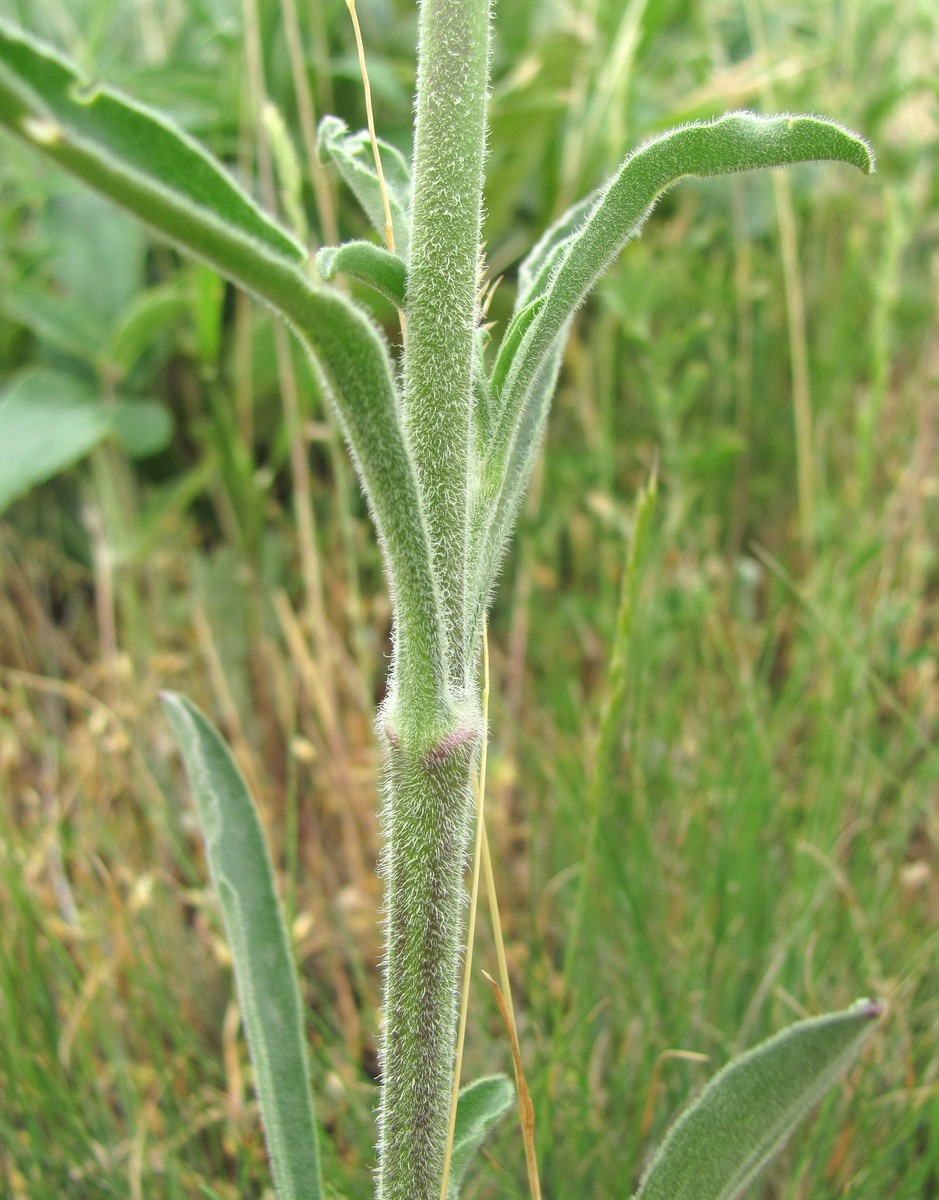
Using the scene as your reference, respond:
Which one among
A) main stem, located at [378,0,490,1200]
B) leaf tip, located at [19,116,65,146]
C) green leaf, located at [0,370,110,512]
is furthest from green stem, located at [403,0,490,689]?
green leaf, located at [0,370,110,512]

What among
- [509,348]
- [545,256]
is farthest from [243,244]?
[545,256]

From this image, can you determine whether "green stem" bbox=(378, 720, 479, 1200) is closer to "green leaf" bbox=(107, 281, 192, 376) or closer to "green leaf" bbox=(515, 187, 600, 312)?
"green leaf" bbox=(515, 187, 600, 312)

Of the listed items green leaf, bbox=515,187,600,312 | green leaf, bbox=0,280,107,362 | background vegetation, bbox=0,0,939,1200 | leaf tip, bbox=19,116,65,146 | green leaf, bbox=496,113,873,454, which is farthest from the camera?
green leaf, bbox=0,280,107,362

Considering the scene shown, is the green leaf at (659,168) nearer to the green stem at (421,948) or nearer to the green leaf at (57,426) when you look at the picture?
the green stem at (421,948)

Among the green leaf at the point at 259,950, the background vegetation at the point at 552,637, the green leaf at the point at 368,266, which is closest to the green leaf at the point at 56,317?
the background vegetation at the point at 552,637

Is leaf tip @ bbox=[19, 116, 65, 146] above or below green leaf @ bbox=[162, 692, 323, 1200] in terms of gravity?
above

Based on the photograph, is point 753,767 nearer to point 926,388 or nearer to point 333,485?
point 926,388

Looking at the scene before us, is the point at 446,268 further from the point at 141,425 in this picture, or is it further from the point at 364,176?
the point at 141,425
